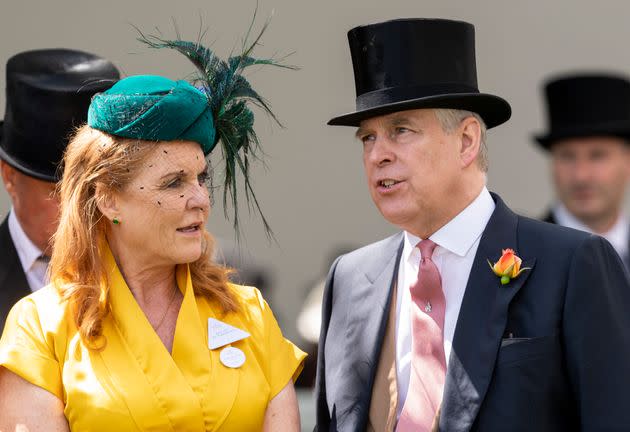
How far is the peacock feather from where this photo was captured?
3646 mm

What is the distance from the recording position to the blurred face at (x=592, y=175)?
6211 mm

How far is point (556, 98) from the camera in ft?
21.7

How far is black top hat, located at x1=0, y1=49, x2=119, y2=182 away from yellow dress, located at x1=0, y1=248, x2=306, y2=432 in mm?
762

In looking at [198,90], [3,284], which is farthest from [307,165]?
[198,90]

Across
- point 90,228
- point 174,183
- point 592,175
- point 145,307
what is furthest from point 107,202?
point 592,175

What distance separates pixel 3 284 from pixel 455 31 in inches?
68.0

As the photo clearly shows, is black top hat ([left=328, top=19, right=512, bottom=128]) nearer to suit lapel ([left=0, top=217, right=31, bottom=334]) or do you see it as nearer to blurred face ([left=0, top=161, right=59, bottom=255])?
blurred face ([left=0, top=161, right=59, bottom=255])

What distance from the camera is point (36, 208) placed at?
4.34 m

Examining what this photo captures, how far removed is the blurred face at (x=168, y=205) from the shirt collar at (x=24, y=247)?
88cm

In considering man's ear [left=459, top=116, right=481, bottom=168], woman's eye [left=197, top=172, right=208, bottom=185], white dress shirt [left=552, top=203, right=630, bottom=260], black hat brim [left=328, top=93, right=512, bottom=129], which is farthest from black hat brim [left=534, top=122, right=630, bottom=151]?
woman's eye [left=197, top=172, right=208, bottom=185]

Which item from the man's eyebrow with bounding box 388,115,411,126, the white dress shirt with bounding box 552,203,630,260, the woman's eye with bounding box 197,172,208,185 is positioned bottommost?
the white dress shirt with bounding box 552,203,630,260

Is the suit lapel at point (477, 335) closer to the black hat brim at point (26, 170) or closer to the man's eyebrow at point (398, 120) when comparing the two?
the man's eyebrow at point (398, 120)

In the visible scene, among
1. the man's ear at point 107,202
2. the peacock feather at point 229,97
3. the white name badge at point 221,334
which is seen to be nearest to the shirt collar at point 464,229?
the peacock feather at point 229,97

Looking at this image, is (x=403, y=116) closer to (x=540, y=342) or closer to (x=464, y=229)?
(x=464, y=229)
